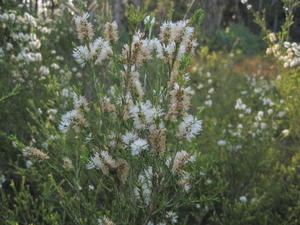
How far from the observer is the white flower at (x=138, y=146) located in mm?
1516

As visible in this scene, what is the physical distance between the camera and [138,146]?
1.51 metres

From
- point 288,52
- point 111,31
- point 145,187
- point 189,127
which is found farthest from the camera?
point 288,52

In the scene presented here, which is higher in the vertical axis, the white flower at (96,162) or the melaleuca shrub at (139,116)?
the melaleuca shrub at (139,116)

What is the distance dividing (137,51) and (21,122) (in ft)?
8.87

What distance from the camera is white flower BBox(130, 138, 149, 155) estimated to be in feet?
4.97

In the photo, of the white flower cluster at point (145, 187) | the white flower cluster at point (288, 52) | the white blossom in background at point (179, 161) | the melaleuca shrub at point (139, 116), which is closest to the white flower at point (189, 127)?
the melaleuca shrub at point (139, 116)

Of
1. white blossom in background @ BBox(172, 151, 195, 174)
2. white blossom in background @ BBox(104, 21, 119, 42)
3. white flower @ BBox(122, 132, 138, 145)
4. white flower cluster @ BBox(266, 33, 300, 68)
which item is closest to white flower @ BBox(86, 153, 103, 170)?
white flower @ BBox(122, 132, 138, 145)

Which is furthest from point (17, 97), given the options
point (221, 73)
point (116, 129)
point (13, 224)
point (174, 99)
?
point (221, 73)

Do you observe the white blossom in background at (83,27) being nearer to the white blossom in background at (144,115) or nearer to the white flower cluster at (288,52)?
the white blossom in background at (144,115)

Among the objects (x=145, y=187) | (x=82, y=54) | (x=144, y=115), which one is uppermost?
(x=82, y=54)

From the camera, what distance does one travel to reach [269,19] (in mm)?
22203

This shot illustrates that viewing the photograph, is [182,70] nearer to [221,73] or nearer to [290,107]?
[290,107]

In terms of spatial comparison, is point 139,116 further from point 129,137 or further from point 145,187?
point 145,187

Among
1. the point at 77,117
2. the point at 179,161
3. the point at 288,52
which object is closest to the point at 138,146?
the point at 179,161
